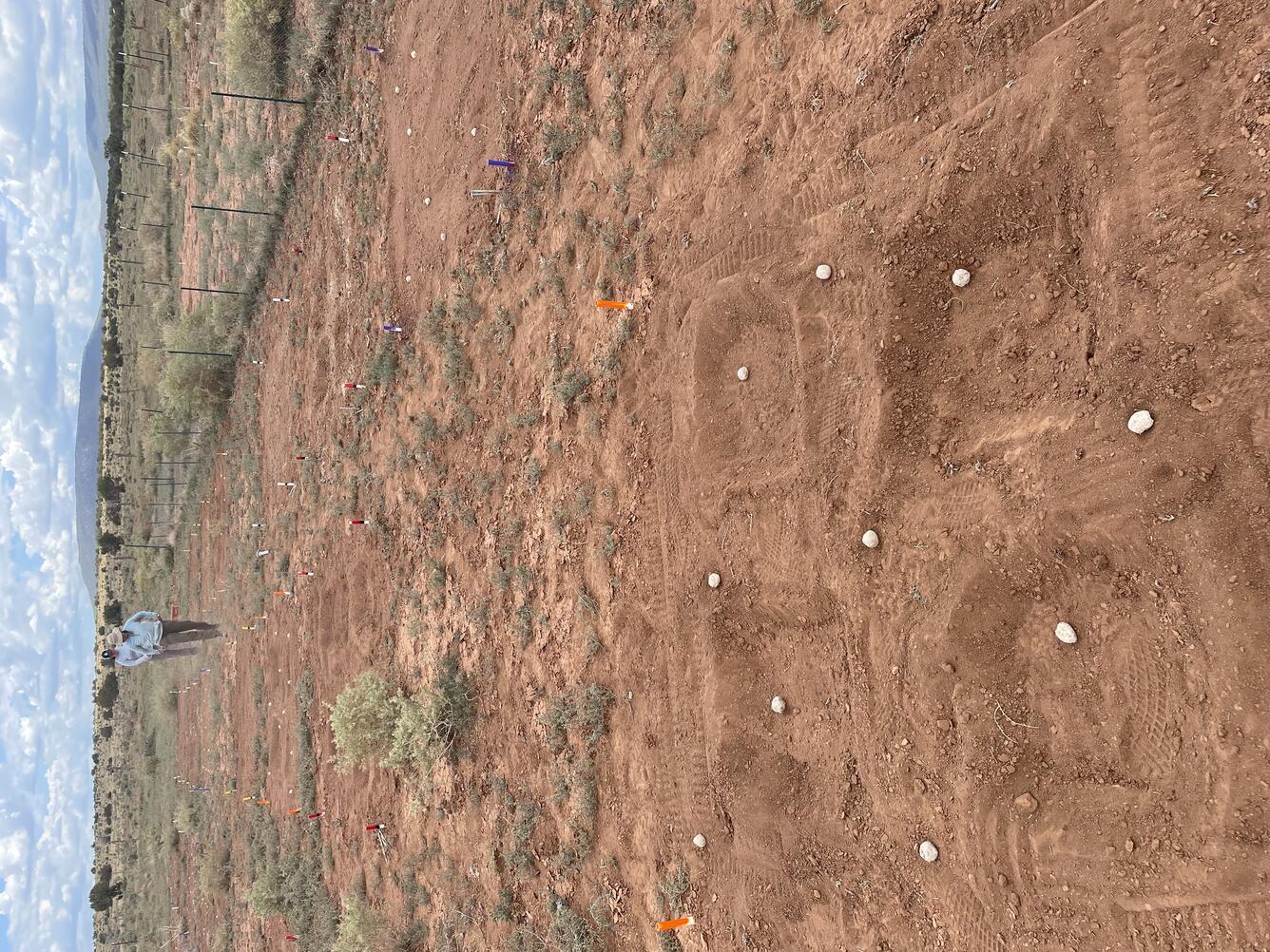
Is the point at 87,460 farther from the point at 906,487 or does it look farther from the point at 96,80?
the point at 906,487

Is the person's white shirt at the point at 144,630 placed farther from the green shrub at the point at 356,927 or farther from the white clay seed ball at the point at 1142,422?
the white clay seed ball at the point at 1142,422

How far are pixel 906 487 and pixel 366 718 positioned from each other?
892 centimetres

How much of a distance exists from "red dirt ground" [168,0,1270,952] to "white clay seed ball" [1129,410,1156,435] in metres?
0.09

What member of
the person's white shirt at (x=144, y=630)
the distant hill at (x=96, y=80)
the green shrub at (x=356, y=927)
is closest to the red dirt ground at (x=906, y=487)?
the green shrub at (x=356, y=927)

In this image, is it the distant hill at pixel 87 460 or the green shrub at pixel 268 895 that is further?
the distant hill at pixel 87 460

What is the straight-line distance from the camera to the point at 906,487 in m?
5.65

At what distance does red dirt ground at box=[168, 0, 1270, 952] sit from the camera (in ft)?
14.0

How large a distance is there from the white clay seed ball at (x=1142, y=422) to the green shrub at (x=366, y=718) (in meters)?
9.78

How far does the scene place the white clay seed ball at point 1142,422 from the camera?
4.42 metres

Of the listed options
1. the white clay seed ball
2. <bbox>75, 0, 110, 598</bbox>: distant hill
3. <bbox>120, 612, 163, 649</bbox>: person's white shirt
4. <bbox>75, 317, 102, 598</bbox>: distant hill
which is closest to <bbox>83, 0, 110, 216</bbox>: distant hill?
<bbox>75, 0, 110, 598</bbox>: distant hill

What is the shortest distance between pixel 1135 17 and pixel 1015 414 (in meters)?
2.64

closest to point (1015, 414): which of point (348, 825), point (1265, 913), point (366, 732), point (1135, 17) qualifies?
point (1135, 17)

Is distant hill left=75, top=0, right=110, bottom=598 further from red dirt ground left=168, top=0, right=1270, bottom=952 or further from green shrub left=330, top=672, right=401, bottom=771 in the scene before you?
red dirt ground left=168, top=0, right=1270, bottom=952

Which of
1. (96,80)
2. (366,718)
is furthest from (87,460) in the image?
(366,718)
